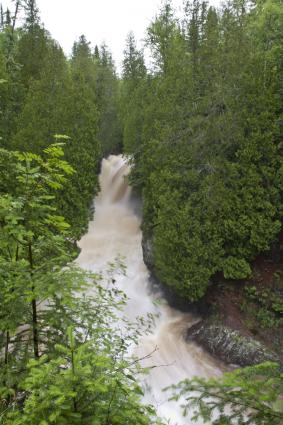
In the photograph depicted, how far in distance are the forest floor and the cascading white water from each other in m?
1.29

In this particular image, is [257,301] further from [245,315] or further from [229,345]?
[229,345]

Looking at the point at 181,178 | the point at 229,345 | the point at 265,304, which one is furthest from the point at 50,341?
the point at 181,178

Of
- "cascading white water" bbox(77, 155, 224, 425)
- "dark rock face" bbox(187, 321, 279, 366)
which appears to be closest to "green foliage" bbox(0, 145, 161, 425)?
"cascading white water" bbox(77, 155, 224, 425)

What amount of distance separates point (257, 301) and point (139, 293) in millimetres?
4662

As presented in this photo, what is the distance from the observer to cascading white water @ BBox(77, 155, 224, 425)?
1062 centimetres

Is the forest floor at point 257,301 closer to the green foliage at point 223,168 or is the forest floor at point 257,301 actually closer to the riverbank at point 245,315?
the riverbank at point 245,315

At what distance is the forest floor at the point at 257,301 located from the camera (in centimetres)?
1167

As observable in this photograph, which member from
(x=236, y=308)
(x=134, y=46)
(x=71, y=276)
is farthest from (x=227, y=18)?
(x=134, y=46)

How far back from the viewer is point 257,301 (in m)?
12.4

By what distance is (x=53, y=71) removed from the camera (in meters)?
16.8

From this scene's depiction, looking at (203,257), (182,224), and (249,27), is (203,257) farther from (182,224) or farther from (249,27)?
(249,27)

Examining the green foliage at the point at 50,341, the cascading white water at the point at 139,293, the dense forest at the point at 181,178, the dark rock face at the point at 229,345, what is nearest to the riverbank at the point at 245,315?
the dark rock face at the point at 229,345

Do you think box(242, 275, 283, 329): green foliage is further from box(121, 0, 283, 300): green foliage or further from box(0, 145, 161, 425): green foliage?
box(0, 145, 161, 425): green foliage

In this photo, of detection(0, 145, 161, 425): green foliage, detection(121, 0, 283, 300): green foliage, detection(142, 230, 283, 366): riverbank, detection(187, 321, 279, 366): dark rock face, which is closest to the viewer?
detection(0, 145, 161, 425): green foliage
